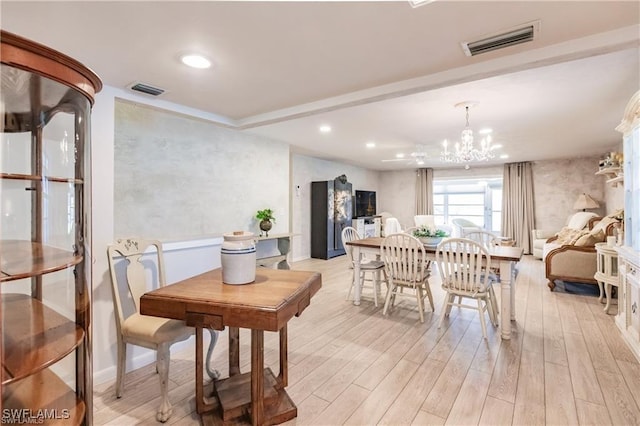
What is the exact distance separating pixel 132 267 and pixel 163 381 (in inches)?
32.9

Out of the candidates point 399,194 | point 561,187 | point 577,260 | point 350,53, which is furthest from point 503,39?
point 399,194

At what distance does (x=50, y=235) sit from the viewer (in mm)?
1305

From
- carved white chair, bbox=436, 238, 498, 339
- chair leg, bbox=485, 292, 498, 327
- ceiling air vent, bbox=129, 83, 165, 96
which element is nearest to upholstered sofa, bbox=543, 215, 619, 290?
chair leg, bbox=485, 292, 498, 327

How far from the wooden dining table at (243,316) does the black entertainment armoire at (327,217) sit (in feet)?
15.4

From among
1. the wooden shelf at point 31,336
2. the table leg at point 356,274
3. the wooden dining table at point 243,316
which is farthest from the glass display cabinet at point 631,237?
the wooden shelf at point 31,336

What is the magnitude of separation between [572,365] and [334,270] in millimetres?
3766

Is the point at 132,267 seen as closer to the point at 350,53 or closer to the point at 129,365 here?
the point at 129,365

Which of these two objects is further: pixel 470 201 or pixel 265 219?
pixel 470 201

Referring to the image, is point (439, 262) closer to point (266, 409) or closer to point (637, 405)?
point (637, 405)

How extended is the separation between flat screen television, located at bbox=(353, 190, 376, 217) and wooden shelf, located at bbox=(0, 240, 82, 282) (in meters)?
7.20

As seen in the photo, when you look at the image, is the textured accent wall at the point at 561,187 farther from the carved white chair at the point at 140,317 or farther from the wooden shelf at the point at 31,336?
the wooden shelf at the point at 31,336

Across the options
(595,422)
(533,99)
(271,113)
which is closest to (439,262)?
(595,422)

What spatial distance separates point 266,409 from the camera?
1.80 meters

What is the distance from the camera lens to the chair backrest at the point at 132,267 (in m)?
2.06
